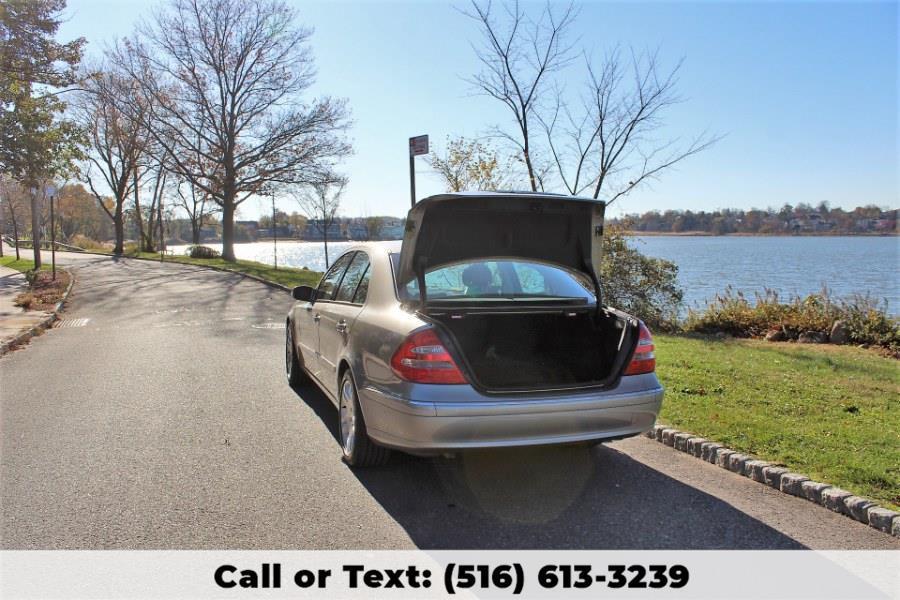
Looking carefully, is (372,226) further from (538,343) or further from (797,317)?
(538,343)

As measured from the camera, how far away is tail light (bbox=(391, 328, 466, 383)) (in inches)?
152

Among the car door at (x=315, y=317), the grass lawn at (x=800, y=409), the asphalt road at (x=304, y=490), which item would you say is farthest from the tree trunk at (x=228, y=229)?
the car door at (x=315, y=317)

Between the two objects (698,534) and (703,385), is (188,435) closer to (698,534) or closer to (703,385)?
(698,534)

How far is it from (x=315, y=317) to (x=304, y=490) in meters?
2.10

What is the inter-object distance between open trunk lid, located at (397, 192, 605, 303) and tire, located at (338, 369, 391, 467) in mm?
A: 893

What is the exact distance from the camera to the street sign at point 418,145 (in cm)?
900

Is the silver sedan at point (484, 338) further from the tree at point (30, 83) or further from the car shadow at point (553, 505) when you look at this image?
the tree at point (30, 83)

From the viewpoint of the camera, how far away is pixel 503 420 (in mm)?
3842

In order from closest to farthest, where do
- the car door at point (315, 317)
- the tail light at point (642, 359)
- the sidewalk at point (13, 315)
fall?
the tail light at point (642, 359) < the car door at point (315, 317) < the sidewalk at point (13, 315)

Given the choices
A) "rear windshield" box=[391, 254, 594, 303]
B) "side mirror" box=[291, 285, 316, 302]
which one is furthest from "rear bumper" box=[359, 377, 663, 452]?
"side mirror" box=[291, 285, 316, 302]

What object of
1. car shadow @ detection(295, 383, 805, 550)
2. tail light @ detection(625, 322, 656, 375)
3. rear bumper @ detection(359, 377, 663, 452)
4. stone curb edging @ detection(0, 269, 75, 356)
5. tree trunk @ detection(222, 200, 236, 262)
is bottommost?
car shadow @ detection(295, 383, 805, 550)

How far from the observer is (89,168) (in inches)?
1967

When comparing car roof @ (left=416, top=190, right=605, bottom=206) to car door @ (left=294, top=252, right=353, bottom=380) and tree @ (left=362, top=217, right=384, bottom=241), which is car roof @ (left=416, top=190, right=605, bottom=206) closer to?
car door @ (left=294, top=252, right=353, bottom=380)

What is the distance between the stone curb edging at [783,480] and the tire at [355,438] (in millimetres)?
2273
